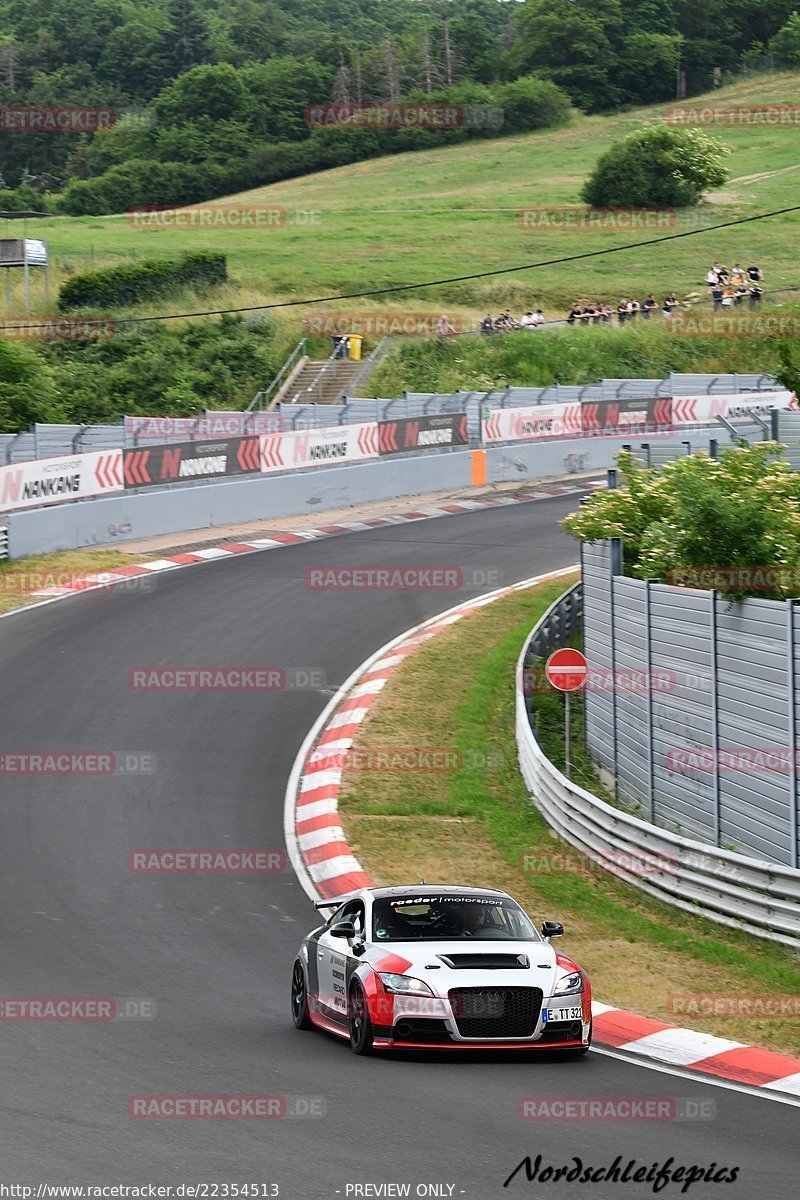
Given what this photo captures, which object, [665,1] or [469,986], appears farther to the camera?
[665,1]

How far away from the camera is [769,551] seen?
1623 cm

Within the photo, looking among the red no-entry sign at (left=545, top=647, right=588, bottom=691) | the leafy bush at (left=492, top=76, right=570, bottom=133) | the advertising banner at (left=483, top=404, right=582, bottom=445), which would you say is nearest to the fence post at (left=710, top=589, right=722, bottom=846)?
the red no-entry sign at (left=545, top=647, right=588, bottom=691)

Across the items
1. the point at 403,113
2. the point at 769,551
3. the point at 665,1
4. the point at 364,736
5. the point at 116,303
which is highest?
the point at 665,1

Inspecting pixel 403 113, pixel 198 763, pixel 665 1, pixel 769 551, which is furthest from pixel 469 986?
pixel 665 1

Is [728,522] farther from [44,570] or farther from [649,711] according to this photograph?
[44,570]

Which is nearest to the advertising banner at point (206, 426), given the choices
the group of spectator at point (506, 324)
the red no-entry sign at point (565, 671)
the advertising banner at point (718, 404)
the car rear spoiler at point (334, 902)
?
the advertising banner at point (718, 404)

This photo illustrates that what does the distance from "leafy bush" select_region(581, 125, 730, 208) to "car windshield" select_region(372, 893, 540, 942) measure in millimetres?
82311

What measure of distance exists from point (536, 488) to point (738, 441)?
69.3 ft

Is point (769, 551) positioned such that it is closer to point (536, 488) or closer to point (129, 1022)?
point (129, 1022)

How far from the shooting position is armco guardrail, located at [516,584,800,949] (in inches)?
522

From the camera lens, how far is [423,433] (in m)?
41.0

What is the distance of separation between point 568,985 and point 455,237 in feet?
253

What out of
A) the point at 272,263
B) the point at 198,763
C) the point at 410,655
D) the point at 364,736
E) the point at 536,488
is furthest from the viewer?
the point at 272,263

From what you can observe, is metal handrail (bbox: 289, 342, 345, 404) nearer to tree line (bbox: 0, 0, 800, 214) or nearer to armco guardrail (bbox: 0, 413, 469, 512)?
armco guardrail (bbox: 0, 413, 469, 512)
